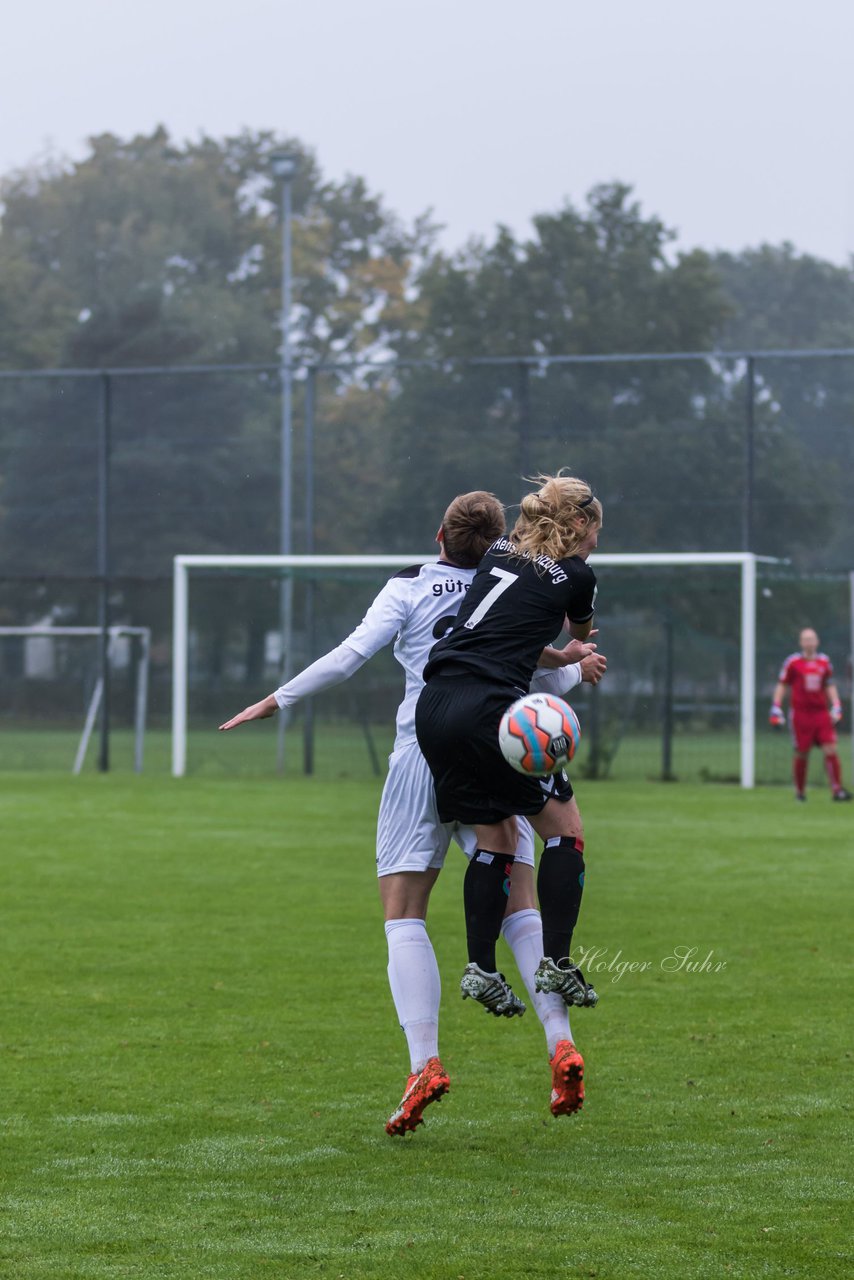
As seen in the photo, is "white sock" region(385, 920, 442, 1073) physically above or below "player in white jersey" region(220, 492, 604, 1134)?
below

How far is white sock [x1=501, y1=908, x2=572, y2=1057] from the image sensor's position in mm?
4883

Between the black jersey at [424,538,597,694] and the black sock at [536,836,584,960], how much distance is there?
50cm

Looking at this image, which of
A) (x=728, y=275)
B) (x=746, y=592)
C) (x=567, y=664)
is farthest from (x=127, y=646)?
(x=728, y=275)

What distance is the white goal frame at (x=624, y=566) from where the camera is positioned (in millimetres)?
20000

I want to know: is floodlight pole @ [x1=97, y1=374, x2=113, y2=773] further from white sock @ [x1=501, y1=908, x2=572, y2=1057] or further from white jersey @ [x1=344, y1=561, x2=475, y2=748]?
white sock @ [x1=501, y1=908, x2=572, y2=1057]

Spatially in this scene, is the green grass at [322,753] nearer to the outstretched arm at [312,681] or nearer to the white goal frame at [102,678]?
the white goal frame at [102,678]

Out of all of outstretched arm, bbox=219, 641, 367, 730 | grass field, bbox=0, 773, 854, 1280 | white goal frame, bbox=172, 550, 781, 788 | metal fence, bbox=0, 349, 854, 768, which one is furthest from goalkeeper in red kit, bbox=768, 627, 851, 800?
outstretched arm, bbox=219, 641, 367, 730

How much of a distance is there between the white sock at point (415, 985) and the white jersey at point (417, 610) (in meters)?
0.57

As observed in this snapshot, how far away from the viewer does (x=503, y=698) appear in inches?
192

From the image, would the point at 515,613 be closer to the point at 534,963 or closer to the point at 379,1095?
the point at 534,963

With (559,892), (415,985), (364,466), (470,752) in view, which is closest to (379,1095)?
(415,985)

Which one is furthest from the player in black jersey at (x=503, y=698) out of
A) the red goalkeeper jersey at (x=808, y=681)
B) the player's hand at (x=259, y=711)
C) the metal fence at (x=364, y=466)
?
the metal fence at (x=364, y=466)

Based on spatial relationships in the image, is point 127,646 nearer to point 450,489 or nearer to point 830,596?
point 450,489

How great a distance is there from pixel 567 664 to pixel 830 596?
17.2 meters
